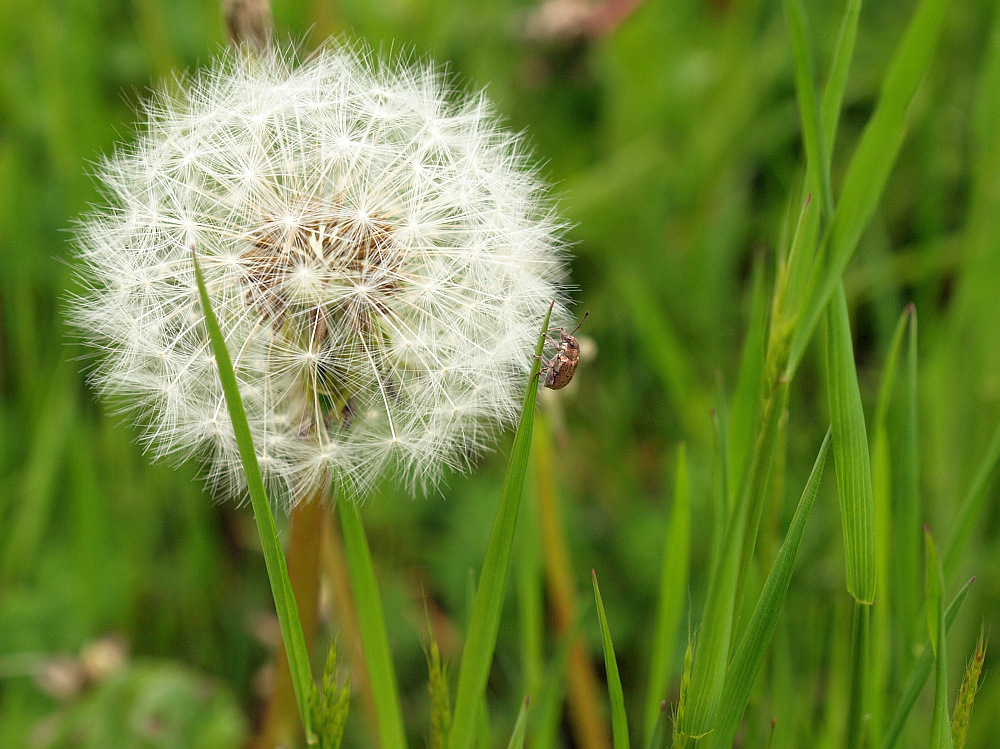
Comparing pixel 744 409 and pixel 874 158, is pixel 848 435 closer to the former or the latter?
pixel 744 409

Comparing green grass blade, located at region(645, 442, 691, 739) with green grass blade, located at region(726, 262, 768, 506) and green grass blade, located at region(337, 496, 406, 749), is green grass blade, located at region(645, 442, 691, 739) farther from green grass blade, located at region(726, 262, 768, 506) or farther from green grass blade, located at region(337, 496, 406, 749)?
green grass blade, located at region(337, 496, 406, 749)

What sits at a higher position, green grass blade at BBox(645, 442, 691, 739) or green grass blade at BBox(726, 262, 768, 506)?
green grass blade at BBox(726, 262, 768, 506)

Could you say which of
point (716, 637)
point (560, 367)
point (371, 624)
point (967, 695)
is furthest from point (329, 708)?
point (967, 695)

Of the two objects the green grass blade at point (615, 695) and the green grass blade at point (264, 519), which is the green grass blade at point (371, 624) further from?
the green grass blade at point (615, 695)

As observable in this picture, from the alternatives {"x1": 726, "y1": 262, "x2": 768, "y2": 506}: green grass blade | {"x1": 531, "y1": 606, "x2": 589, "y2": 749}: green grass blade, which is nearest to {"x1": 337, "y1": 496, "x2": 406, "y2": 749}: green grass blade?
{"x1": 531, "y1": 606, "x2": 589, "y2": 749}: green grass blade

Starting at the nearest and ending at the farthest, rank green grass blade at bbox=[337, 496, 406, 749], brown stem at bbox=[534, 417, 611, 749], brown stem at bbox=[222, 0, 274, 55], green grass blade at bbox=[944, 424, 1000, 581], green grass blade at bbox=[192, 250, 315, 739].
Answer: green grass blade at bbox=[192, 250, 315, 739] < green grass blade at bbox=[337, 496, 406, 749] < green grass blade at bbox=[944, 424, 1000, 581] < brown stem at bbox=[222, 0, 274, 55] < brown stem at bbox=[534, 417, 611, 749]

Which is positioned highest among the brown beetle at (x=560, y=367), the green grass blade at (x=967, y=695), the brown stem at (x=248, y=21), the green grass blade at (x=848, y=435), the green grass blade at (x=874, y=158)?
the brown stem at (x=248, y=21)

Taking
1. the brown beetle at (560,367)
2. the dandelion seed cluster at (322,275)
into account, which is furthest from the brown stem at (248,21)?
the brown beetle at (560,367)
